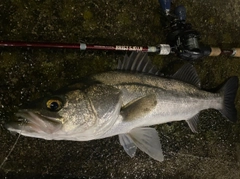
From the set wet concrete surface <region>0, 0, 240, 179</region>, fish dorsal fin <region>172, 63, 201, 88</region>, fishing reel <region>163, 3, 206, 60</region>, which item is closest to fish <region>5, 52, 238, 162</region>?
fish dorsal fin <region>172, 63, 201, 88</region>

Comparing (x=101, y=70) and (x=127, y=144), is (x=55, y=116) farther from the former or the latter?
(x=101, y=70)

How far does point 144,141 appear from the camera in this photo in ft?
8.97

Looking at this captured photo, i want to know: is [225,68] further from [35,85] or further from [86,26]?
[35,85]

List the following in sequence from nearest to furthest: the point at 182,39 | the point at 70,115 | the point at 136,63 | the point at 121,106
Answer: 1. the point at 70,115
2. the point at 121,106
3. the point at 136,63
4. the point at 182,39

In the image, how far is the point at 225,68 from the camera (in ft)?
11.8

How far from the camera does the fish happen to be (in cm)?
221

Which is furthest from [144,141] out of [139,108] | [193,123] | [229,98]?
[229,98]

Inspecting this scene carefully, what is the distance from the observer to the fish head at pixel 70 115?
2.16 metres

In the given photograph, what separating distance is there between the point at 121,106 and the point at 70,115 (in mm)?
455

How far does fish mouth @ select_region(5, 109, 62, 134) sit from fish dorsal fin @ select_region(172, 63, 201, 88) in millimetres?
1358

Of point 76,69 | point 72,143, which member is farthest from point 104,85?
point 72,143

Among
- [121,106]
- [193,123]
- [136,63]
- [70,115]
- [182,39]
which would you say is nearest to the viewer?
[70,115]

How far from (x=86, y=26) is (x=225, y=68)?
5.52 feet

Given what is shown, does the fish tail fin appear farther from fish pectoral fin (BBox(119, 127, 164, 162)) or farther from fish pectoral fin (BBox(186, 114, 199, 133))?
fish pectoral fin (BBox(119, 127, 164, 162))
